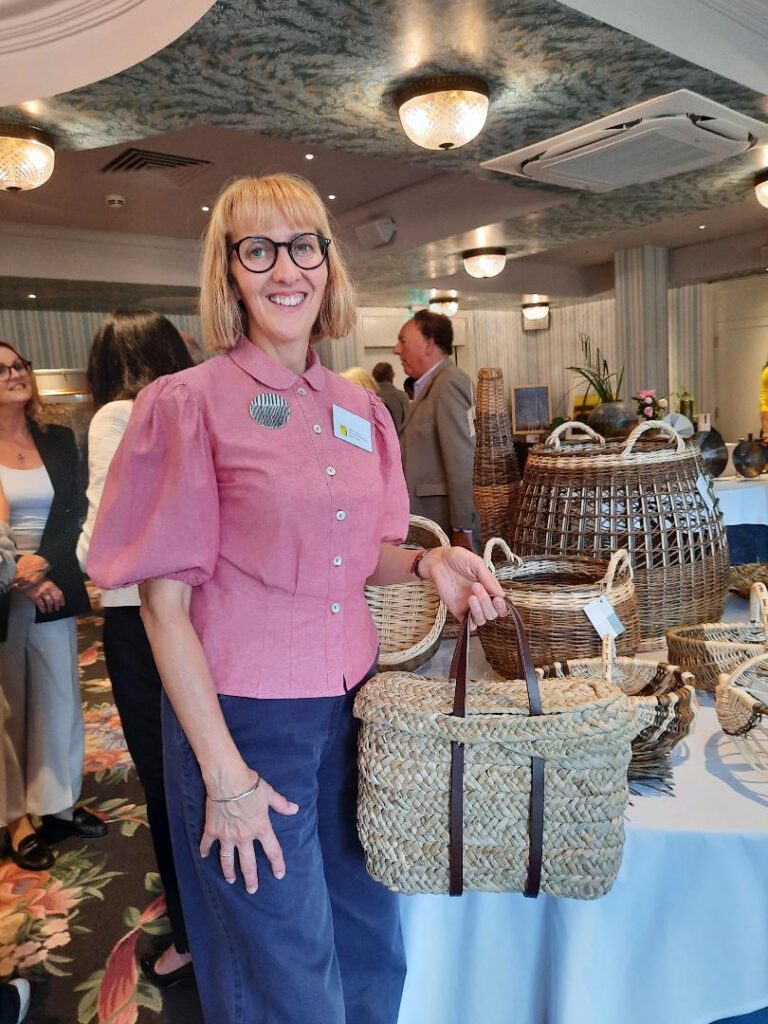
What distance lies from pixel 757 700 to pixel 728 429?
30.3 ft

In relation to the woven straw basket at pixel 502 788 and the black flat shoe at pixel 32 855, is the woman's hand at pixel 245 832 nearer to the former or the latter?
Result: the woven straw basket at pixel 502 788

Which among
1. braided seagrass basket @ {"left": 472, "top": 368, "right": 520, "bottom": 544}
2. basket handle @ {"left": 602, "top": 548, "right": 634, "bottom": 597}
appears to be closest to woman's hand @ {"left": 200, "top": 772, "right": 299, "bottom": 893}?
basket handle @ {"left": 602, "top": 548, "right": 634, "bottom": 597}

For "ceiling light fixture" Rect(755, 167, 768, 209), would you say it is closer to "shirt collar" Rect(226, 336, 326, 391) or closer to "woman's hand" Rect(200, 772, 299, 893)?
"shirt collar" Rect(226, 336, 326, 391)

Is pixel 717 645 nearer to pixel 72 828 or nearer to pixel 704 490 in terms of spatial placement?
pixel 704 490

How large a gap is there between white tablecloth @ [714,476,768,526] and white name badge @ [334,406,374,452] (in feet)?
6.93

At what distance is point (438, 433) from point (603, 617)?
1.75 m

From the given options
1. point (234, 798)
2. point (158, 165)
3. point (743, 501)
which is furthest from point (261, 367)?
point (158, 165)

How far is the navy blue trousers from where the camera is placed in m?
0.89

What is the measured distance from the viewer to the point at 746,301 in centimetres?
901

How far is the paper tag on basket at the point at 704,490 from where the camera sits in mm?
1520

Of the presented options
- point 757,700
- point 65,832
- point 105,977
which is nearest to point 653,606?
point 757,700

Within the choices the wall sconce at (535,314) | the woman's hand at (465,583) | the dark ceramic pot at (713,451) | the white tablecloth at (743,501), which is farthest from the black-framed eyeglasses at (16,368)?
the wall sconce at (535,314)

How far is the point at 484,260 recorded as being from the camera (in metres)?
6.61

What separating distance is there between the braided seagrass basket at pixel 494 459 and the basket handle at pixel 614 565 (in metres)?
0.47
